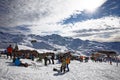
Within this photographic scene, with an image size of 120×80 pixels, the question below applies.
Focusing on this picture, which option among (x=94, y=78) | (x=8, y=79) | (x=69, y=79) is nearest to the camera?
(x=8, y=79)

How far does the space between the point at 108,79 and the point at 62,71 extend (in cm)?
646

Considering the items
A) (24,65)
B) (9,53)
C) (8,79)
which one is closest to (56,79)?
(8,79)

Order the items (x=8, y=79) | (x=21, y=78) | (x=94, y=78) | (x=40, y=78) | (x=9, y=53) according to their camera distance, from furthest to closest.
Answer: (x=9, y=53), (x=94, y=78), (x=40, y=78), (x=21, y=78), (x=8, y=79)

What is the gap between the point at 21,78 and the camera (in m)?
17.6

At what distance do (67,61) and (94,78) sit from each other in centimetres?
470

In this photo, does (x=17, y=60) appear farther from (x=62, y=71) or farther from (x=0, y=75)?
(x=0, y=75)

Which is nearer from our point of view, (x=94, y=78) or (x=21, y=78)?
(x=21, y=78)

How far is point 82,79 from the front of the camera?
2172 centimetres

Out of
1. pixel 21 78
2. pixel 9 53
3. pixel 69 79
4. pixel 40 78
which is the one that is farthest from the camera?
pixel 9 53

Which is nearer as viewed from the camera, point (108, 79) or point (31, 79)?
point (31, 79)

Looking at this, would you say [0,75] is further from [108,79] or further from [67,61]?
[108,79]

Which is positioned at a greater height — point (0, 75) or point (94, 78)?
point (0, 75)

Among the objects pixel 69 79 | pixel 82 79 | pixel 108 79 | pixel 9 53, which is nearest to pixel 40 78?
pixel 69 79

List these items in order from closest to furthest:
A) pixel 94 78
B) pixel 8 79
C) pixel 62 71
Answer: pixel 8 79
pixel 94 78
pixel 62 71
